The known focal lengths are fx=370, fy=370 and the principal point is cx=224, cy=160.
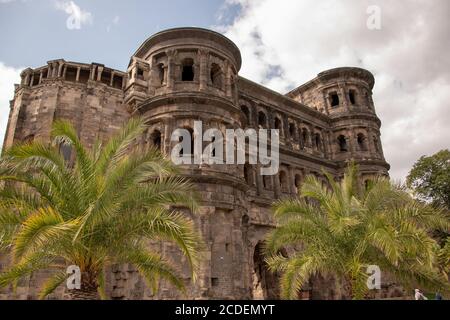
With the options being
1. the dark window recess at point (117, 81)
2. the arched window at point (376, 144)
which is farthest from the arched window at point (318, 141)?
the dark window recess at point (117, 81)

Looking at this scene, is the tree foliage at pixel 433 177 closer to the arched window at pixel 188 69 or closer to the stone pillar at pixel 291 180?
the stone pillar at pixel 291 180

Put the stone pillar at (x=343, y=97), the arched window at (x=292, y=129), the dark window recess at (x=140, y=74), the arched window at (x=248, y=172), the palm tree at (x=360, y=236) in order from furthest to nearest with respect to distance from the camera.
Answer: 1. the stone pillar at (x=343, y=97)
2. the arched window at (x=292, y=129)
3. the arched window at (x=248, y=172)
4. the dark window recess at (x=140, y=74)
5. the palm tree at (x=360, y=236)

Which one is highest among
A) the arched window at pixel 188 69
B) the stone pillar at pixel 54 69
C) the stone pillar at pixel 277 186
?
the arched window at pixel 188 69

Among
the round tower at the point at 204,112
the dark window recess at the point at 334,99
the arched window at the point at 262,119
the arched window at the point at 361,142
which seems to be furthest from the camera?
the dark window recess at the point at 334,99

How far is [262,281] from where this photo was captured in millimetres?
22672

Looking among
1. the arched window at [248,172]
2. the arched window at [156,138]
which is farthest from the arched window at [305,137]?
the arched window at [156,138]

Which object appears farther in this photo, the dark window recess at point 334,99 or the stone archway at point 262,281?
the dark window recess at point 334,99

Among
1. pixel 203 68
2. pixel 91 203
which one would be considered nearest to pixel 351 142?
pixel 203 68

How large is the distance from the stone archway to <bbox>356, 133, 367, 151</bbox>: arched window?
12872mm

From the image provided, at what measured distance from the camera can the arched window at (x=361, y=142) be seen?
96.5 ft

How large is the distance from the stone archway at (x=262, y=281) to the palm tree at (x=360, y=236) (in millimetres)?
10567

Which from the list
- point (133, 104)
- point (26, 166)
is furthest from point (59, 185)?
point (133, 104)

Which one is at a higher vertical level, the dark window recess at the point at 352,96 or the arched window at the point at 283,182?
the dark window recess at the point at 352,96
